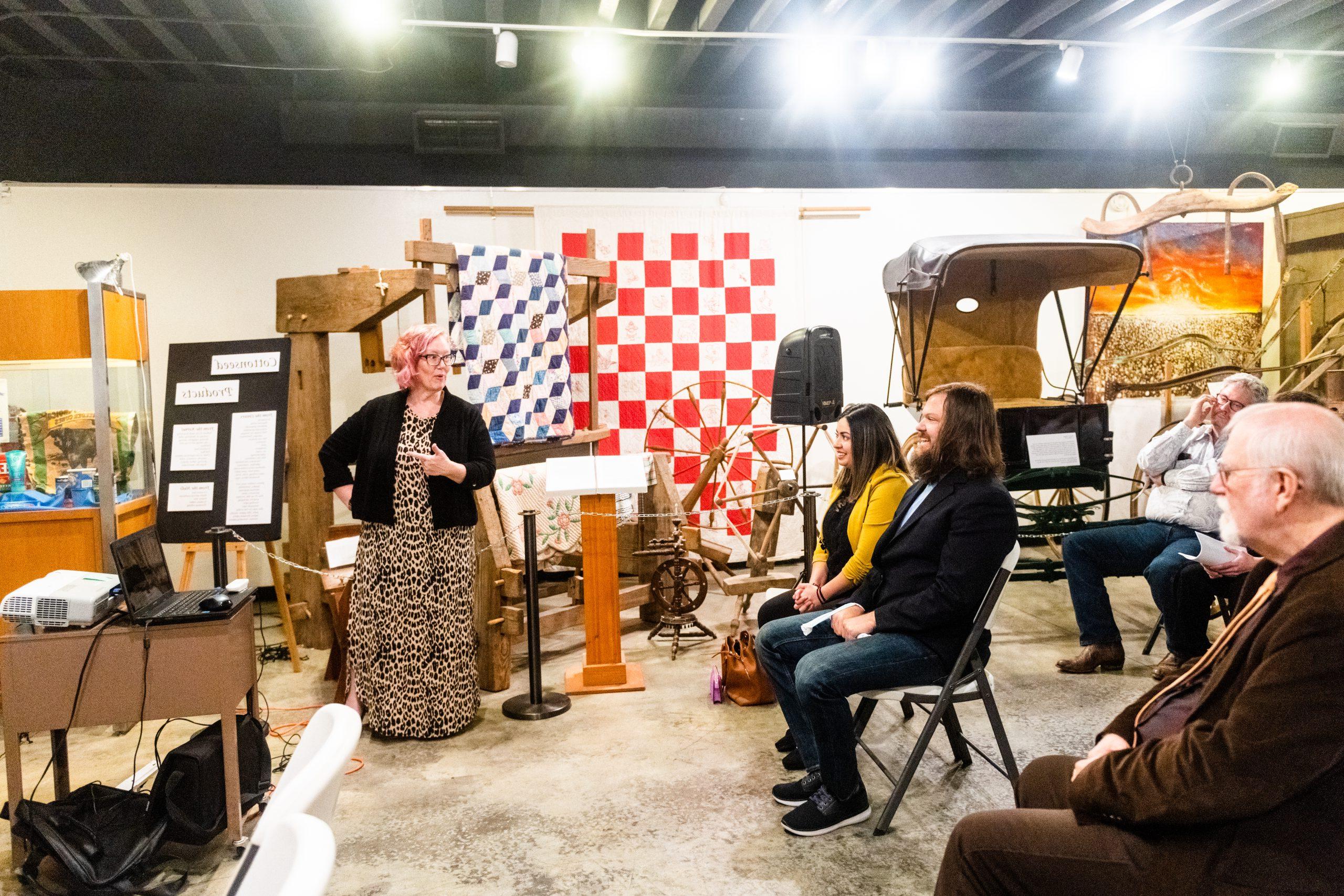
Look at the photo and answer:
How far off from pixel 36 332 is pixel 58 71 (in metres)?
2.89

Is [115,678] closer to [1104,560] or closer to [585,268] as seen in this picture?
[585,268]

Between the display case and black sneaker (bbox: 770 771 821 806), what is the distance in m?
2.80

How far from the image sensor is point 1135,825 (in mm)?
1623

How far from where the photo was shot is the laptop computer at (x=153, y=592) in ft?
8.95

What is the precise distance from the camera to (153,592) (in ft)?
9.62

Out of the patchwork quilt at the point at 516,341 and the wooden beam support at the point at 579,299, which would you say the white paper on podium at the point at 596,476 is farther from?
the wooden beam support at the point at 579,299

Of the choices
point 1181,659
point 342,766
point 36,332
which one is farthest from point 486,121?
point 342,766

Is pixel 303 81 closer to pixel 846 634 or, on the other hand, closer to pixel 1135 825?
pixel 846 634

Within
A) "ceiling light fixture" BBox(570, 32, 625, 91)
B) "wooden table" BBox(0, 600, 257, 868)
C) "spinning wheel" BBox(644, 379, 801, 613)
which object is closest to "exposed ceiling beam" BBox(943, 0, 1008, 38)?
"ceiling light fixture" BBox(570, 32, 625, 91)

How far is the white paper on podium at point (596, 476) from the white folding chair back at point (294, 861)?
2938 millimetres

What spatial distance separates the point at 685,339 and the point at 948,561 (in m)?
3.70

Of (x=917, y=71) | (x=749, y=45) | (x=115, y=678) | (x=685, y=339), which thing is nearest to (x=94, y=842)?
(x=115, y=678)

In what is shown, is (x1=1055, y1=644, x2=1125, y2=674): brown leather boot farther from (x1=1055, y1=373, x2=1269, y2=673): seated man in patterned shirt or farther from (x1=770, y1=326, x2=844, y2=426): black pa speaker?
(x1=770, y1=326, x2=844, y2=426): black pa speaker

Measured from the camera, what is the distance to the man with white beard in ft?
4.62
